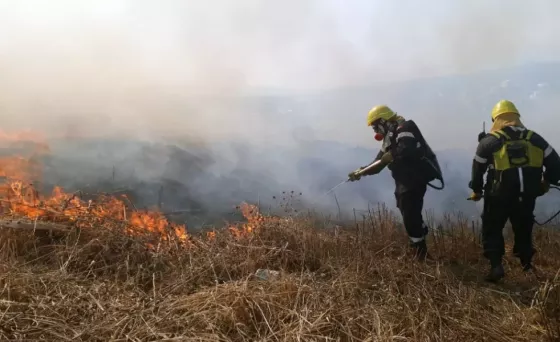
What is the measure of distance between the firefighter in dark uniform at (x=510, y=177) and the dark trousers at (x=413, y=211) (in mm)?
609

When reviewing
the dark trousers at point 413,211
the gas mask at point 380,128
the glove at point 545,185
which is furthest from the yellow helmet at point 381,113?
the glove at point 545,185

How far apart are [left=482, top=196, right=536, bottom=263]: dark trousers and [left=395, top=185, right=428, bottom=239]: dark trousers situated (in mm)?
675

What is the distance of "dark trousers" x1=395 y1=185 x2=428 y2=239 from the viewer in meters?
4.96

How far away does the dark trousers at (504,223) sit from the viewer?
173 inches

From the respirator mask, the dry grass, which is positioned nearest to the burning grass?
the dry grass

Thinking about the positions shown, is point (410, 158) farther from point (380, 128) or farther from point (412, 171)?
point (380, 128)

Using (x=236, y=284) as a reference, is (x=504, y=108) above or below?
above

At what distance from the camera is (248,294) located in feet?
9.95

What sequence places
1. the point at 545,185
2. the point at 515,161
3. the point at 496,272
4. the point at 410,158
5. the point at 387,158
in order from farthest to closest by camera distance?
1. the point at 387,158
2. the point at 410,158
3. the point at 545,185
4. the point at 496,272
5. the point at 515,161

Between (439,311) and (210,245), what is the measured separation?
7.62ft

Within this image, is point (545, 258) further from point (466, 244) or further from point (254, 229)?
point (254, 229)

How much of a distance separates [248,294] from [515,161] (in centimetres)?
298

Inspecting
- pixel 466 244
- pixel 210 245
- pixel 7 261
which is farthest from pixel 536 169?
pixel 7 261

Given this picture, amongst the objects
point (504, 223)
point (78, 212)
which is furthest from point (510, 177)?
point (78, 212)
